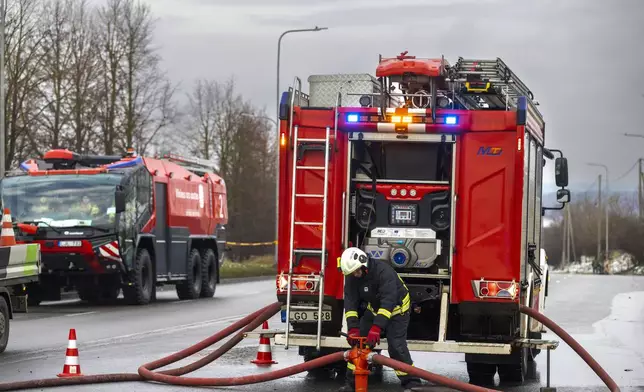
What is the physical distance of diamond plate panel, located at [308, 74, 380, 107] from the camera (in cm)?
1316

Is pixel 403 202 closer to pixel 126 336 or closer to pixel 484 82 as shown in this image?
pixel 484 82

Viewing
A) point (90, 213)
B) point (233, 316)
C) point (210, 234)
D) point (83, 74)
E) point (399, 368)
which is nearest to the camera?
point (399, 368)

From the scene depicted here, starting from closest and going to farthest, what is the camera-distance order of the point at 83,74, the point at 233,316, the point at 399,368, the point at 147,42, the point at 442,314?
1. the point at 399,368
2. the point at 442,314
3. the point at 233,316
4. the point at 83,74
5. the point at 147,42

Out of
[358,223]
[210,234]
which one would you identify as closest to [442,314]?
[358,223]

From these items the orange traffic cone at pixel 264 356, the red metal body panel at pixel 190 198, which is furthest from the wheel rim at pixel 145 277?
the orange traffic cone at pixel 264 356

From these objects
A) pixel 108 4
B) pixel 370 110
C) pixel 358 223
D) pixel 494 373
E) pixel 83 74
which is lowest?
pixel 494 373

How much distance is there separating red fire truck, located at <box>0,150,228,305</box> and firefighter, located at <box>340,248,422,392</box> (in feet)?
42.1

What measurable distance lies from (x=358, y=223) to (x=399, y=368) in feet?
7.43

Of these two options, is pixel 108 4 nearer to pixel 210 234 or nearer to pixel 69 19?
pixel 69 19

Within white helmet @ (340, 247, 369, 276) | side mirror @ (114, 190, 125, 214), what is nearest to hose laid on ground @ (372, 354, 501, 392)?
white helmet @ (340, 247, 369, 276)

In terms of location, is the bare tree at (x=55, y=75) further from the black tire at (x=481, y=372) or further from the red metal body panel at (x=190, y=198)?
the black tire at (x=481, y=372)

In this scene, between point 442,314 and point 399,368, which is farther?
point 442,314

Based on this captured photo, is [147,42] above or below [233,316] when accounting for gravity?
above

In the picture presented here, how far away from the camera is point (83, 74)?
43688 millimetres
